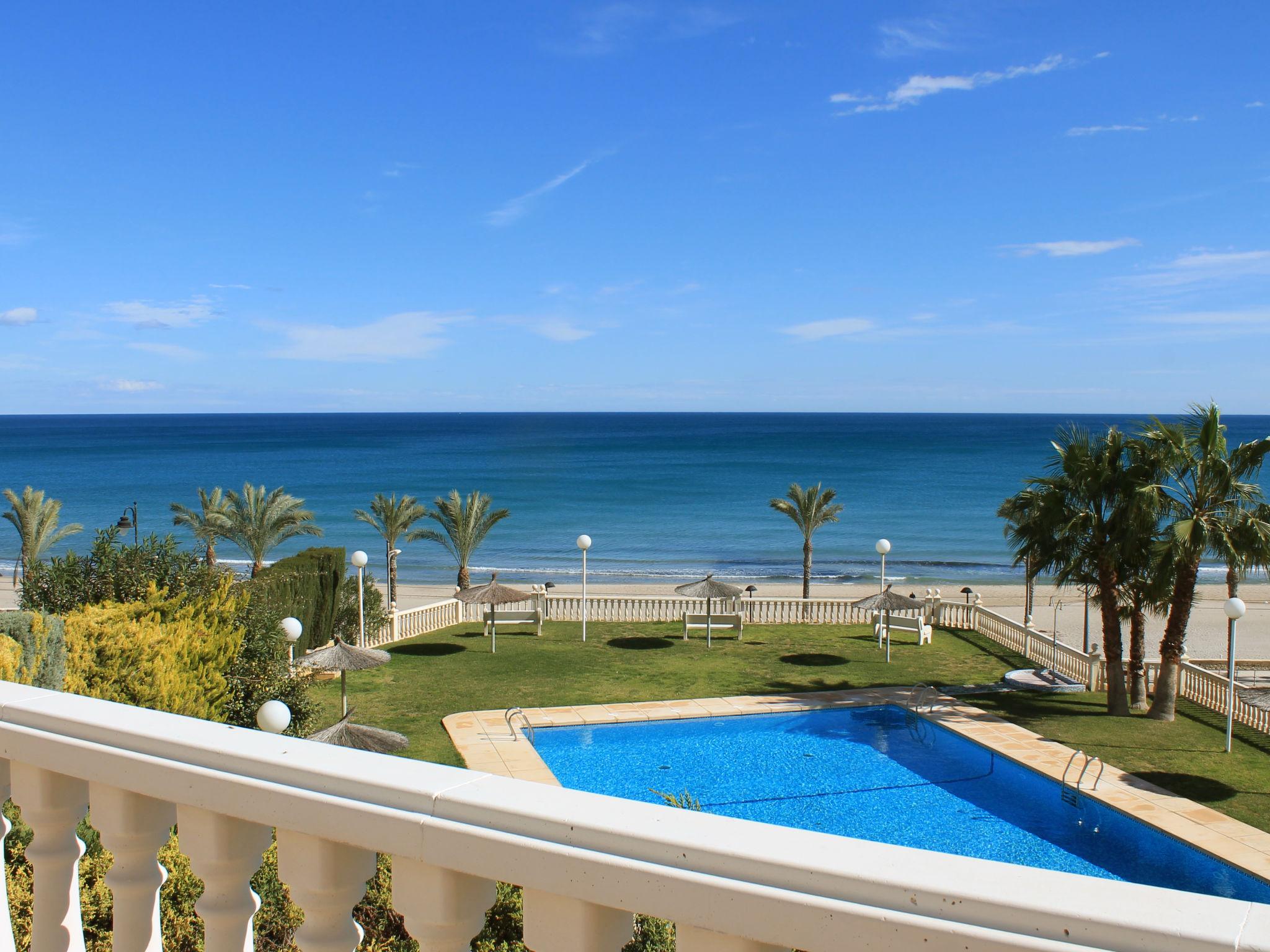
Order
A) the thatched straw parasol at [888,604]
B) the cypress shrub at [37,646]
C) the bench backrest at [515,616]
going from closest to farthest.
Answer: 1. the cypress shrub at [37,646]
2. the thatched straw parasol at [888,604]
3. the bench backrest at [515,616]

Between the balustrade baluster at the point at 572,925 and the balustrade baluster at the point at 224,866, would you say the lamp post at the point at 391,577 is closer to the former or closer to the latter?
the balustrade baluster at the point at 224,866

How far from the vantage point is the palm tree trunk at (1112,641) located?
54.3 ft

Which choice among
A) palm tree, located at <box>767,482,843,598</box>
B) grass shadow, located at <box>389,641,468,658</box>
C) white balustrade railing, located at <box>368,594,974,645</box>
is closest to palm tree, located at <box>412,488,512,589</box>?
white balustrade railing, located at <box>368,594,974,645</box>

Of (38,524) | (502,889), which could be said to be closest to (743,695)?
(502,889)

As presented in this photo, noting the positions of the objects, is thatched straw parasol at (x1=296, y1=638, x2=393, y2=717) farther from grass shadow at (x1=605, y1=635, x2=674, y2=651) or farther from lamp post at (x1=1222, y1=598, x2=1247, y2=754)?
lamp post at (x1=1222, y1=598, x2=1247, y2=754)

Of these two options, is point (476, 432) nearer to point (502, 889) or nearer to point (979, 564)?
point (979, 564)

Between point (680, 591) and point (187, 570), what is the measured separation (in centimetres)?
1124

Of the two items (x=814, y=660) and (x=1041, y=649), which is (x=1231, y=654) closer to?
(x=1041, y=649)

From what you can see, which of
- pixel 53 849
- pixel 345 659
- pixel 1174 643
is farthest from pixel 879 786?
pixel 53 849

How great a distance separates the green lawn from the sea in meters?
20.1

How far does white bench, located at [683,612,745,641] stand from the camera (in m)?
23.3

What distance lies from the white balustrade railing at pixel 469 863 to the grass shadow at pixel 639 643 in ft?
67.5

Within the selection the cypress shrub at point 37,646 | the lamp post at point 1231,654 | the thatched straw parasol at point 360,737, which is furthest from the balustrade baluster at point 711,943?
the lamp post at point 1231,654

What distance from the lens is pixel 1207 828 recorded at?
1195 centimetres
